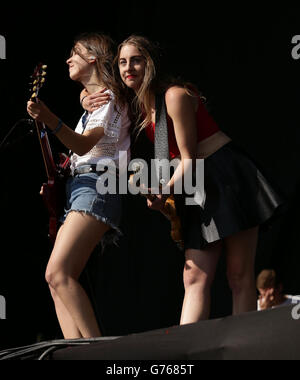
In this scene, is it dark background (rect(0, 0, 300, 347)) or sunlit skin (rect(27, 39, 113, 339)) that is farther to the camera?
dark background (rect(0, 0, 300, 347))

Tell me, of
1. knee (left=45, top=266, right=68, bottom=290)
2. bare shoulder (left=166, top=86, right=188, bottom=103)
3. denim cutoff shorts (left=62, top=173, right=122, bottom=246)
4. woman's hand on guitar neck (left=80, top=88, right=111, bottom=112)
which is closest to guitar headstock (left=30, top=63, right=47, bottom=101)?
woman's hand on guitar neck (left=80, top=88, right=111, bottom=112)

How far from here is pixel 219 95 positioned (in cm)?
Result: 456

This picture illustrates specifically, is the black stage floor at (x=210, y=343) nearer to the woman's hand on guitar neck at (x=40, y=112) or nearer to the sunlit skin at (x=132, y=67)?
the woman's hand on guitar neck at (x=40, y=112)

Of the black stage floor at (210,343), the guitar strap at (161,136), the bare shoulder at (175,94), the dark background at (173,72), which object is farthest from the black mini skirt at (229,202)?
the dark background at (173,72)

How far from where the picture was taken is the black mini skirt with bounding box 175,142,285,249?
8.38ft

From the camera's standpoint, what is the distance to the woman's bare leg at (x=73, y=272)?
2.58 m

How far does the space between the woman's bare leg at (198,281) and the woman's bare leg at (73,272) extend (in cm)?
36

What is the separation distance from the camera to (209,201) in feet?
8.58

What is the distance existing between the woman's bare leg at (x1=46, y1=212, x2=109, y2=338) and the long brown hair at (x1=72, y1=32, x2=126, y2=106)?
55 cm

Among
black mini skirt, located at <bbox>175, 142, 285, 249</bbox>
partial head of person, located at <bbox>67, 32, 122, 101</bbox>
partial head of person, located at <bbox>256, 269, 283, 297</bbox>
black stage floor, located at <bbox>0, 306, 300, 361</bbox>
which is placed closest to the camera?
black stage floor, located at <bbox>0, 306, 300, 361</bbox>

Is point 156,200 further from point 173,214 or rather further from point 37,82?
point 37,82

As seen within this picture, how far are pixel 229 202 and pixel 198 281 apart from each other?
1.02 ft

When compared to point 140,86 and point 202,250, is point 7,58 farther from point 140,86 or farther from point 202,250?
point 202,250

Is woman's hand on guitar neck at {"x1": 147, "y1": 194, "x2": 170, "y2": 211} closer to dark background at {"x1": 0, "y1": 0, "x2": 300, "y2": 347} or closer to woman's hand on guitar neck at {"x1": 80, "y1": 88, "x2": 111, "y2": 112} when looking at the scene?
woman's hand on guitar neck at {"x1": 80, "y1": 88, "x2": 111, "y2": 112}
